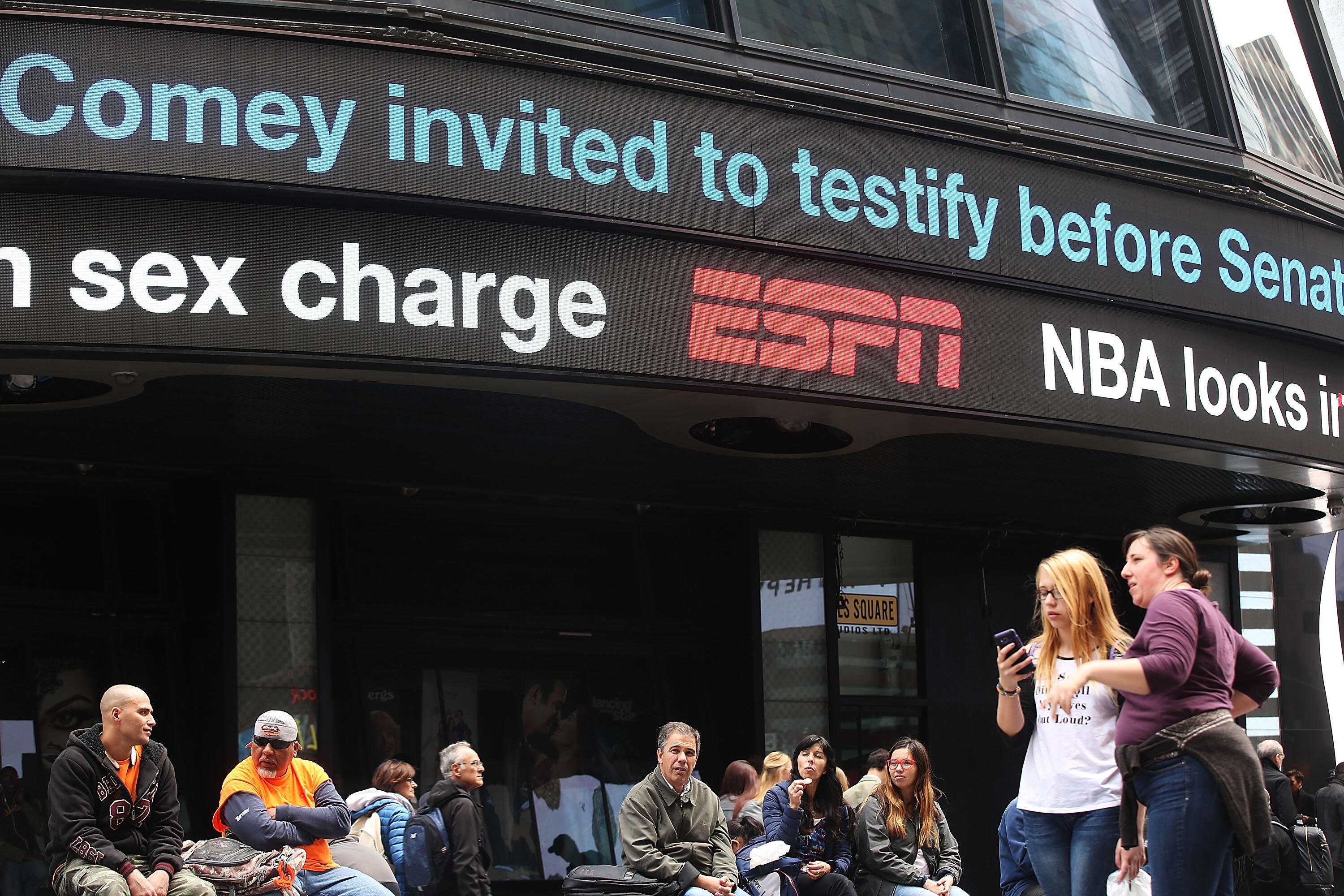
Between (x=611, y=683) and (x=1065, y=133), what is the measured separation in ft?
17.2

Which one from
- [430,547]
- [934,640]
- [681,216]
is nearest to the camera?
[681,216]

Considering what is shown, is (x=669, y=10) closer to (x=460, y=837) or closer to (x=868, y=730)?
(x=460, y=837)

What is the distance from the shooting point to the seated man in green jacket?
7867 millimetres

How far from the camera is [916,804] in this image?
9297 millimetres

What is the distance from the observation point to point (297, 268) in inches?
298

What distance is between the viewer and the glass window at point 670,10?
29.0ft

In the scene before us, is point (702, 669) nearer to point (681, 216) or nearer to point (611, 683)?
point (611, 683)

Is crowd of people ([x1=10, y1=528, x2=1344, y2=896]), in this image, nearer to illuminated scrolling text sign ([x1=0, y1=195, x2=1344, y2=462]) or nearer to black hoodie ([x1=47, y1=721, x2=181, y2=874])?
black hoodie ([x1=47, y1=721, x2=181, y2=874])

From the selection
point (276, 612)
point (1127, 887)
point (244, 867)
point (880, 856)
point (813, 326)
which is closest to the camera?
point (1127, 887)

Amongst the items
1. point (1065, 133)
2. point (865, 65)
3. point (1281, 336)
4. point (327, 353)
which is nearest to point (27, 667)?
point (327, 353)

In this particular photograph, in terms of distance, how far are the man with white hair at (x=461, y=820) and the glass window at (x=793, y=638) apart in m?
4.04

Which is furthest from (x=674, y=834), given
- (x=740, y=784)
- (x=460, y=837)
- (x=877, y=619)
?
(x=877, y=619)

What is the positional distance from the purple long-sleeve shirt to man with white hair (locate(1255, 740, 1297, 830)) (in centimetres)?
710

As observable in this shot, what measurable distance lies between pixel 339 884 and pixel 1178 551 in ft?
14.4
